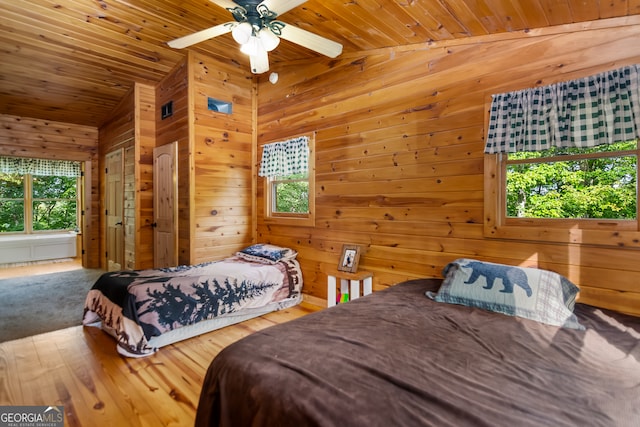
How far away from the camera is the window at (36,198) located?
6.25 meters

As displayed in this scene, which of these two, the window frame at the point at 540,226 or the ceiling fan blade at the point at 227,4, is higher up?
the ceiling fan blade at the point at 227,4

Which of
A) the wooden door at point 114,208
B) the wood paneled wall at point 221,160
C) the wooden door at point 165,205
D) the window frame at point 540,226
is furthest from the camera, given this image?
the wooden door at point 114,208

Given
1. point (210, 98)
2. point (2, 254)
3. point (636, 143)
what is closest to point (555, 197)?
point (636, 143)

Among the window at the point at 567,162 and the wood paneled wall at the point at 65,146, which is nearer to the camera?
the window at the point at 567,162

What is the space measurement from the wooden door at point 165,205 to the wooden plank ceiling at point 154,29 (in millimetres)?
1116

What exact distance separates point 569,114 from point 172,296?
10.5 ft

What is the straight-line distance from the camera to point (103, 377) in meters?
2.20

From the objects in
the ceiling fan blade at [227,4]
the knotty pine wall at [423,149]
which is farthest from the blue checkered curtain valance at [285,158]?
the ceiling fan blade at [227,4]

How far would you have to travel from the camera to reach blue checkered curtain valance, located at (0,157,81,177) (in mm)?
5918

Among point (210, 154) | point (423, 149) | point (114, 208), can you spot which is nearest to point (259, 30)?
point (423, 149)

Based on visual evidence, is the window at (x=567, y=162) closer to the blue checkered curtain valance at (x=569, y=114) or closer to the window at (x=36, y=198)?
the blue checkered curtain valance at (x=569, y=114)

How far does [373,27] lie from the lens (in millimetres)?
2682

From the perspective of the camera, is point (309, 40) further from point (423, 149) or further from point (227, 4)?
point (423, 149)

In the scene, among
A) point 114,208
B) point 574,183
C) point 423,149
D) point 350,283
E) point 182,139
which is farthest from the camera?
point 114,208
